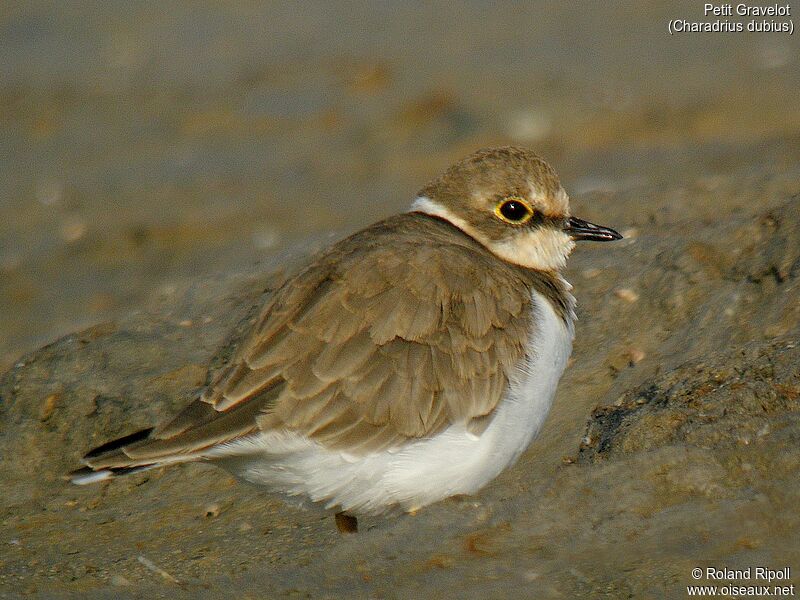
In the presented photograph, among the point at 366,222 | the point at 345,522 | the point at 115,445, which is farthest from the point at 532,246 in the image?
the point at 366,222

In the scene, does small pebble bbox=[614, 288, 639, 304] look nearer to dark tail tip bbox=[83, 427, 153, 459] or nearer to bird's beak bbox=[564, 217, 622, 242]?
bird's beak bbox=[564, 217, 622, 242]

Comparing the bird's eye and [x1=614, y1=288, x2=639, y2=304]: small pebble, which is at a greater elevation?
the bird's eye

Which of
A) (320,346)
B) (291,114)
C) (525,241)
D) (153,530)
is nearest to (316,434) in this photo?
(320,346)

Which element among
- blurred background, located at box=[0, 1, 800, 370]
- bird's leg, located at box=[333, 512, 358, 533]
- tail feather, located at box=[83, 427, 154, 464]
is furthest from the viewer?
blurred background, located at box=[0, 1, 800, 370]

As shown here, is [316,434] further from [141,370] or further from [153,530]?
[141,370]

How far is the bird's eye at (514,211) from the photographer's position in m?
5.57

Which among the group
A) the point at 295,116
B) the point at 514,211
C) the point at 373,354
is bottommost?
the point at 373,354

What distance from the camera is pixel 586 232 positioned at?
225 inches

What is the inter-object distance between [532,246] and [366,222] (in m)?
3.97

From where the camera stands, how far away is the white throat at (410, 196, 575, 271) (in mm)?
5582

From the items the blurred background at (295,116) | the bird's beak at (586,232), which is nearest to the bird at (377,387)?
the bird's beak at (586,232)

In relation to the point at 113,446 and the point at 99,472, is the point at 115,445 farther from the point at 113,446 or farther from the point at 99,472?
the point at 99,472

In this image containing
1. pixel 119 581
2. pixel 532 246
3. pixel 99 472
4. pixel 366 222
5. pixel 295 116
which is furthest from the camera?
pixel 295 116

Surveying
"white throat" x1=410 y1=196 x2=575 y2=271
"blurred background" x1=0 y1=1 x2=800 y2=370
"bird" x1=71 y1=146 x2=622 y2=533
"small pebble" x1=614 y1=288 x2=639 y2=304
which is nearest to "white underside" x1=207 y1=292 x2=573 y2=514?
"bird" x1=71 y1=146 x2=622 y2=533
